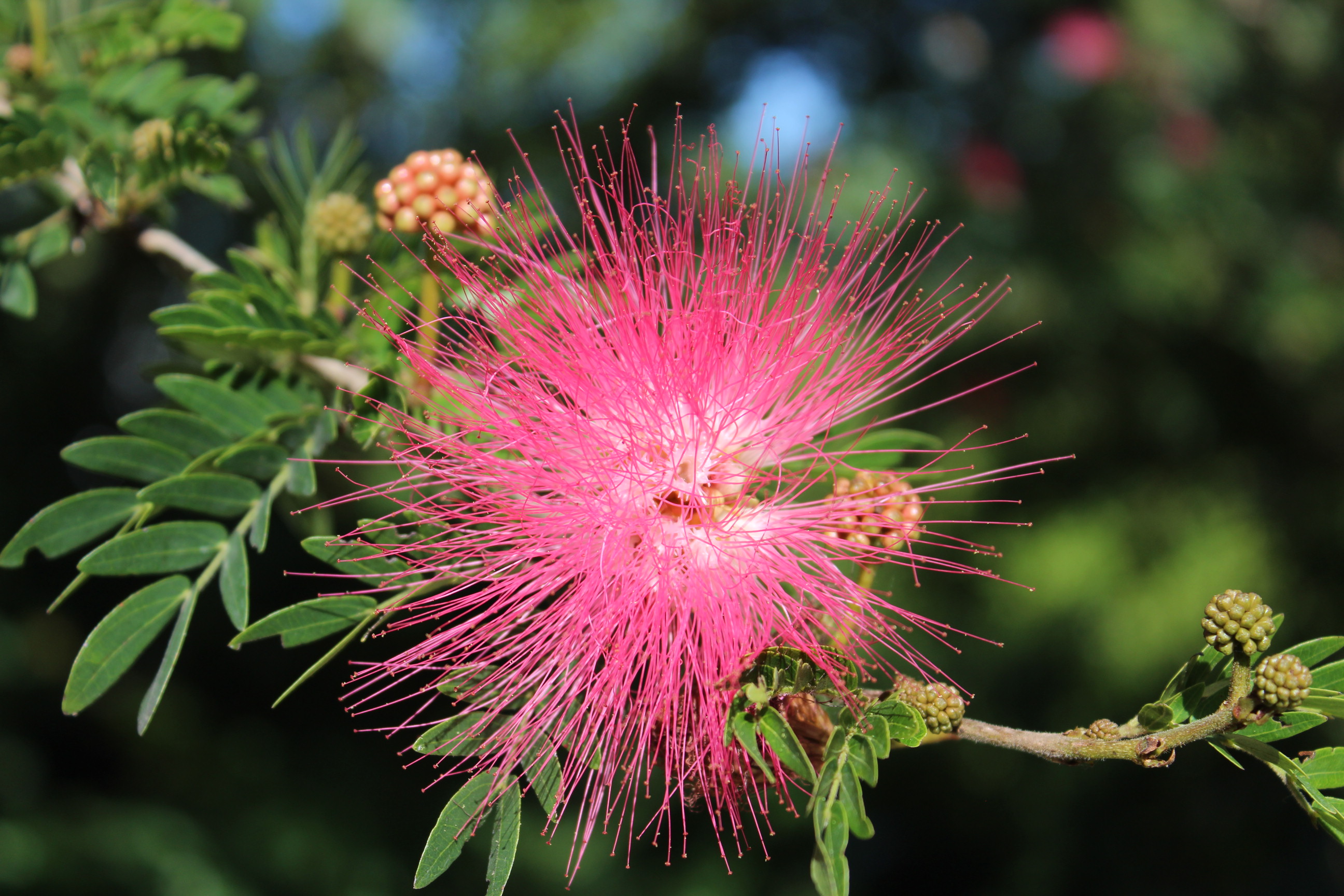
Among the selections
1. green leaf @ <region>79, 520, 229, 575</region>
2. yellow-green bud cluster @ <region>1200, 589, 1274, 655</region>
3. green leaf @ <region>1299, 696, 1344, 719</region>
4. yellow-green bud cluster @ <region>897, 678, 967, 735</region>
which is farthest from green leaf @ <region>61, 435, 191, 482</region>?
green leaf @ <region>1299, 696, 1344, 719</region>

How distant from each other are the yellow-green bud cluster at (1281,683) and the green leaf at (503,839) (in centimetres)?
100

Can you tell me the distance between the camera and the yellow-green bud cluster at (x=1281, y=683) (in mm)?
1118

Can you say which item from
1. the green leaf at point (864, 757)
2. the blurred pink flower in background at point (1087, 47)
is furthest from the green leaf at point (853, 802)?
the blurred pink flower in background at point (1087, 47)

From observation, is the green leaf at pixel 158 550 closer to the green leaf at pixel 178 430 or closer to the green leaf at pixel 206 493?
the green leaf at pixel 206 493

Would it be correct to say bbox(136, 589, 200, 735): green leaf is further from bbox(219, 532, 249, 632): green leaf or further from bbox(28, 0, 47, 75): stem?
bbox(28, 0, 47, 75): stem

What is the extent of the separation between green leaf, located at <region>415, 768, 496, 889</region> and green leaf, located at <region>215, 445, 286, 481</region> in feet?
2.16

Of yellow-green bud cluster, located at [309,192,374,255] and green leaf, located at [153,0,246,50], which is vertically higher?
green leaf, located at [153,0,246,50]

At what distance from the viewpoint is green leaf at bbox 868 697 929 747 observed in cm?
116

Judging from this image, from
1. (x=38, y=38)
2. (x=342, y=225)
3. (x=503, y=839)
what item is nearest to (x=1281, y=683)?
(x=503, y=839)

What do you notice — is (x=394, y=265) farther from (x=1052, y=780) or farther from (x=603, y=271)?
(x=1052, y=780)

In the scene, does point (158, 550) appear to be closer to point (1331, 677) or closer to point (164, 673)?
point (164, 673)

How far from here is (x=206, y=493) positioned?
1.54m

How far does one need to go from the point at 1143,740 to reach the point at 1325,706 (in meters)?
0.25

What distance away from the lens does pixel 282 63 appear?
605cm
